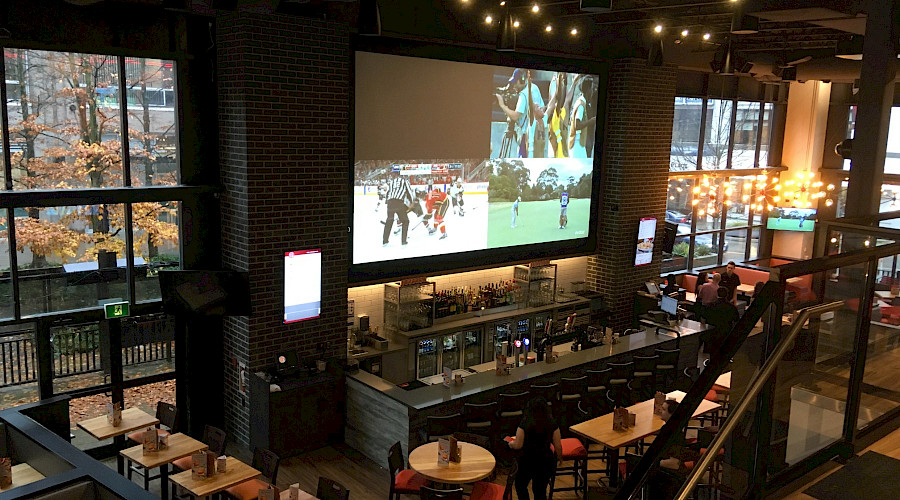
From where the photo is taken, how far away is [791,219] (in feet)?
52.4

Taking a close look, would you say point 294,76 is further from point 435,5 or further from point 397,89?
point 435,5

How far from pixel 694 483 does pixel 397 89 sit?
24.0 feet

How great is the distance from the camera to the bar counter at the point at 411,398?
7.53 m

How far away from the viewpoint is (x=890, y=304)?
3906mm

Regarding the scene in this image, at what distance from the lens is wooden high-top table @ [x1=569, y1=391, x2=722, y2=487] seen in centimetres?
685

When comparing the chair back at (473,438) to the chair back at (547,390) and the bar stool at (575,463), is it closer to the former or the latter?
the bar stool at (575,463)

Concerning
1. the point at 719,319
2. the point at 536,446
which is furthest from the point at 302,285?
the point at 719,319

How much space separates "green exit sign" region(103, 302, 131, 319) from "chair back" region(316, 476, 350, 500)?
126 inches

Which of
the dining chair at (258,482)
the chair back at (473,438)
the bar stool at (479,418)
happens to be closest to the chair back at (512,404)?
the bar stool at (479,418)

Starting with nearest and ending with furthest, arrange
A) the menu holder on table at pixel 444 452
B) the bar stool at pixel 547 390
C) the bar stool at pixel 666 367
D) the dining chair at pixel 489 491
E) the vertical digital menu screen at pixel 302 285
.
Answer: the dining chair at pixel 489 491, the menu holder on table at pixel 444 452, the vertical digital menu screen at pixel 302 285, the bar stool at pixel 547 390, the bar stool at pixel 666 367

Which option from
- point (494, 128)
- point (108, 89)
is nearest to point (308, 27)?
point (108, 89)

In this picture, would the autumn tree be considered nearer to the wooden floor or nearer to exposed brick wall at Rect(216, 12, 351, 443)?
exposed brick wall at Rect(216, 12, 351, 443)

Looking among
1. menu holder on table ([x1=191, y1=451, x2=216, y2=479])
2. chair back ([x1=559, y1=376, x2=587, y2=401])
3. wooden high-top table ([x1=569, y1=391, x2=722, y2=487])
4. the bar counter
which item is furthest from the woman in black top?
menu holder on table ([x1=191, y1=451, x2=216, y2=479])

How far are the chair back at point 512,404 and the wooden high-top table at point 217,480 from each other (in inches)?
104
